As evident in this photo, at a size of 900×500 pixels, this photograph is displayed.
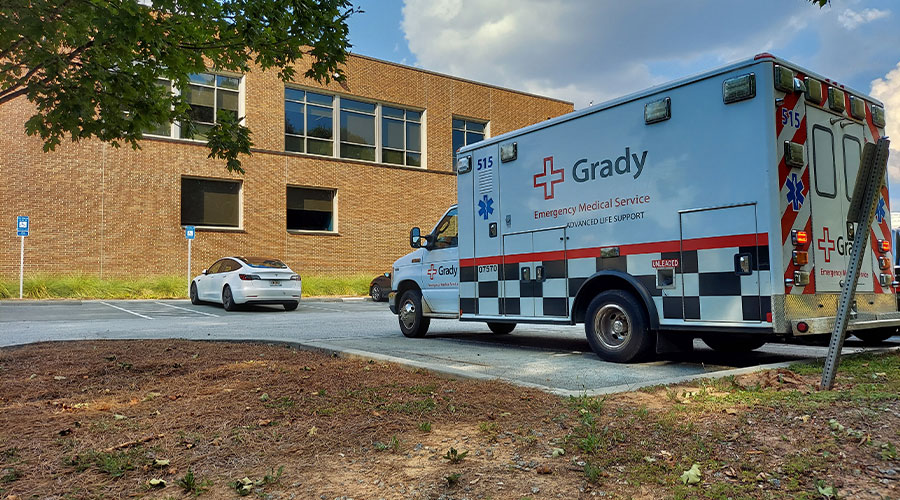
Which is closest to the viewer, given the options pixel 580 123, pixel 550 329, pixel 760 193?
pixel 760 193

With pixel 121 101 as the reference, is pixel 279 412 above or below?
below

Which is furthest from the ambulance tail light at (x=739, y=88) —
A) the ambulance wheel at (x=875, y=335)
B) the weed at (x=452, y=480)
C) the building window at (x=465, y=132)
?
the building window at (x=465, y=132)

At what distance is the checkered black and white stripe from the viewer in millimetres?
5949

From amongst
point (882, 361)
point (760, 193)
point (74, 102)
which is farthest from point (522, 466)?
point (882, 361)

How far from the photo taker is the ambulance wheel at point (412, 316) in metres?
10.3

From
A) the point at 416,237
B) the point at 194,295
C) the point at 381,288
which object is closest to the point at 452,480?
the point at 416,237

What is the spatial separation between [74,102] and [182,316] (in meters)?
10.5

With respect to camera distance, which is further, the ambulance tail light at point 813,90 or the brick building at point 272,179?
the brick building at point 272,179

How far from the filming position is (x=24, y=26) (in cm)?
Answer: 411

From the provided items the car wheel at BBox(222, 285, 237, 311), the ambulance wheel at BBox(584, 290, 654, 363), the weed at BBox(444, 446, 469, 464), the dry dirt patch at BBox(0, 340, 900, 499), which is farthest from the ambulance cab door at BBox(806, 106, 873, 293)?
the car wheel at BBox(222, 285, 237, 311)

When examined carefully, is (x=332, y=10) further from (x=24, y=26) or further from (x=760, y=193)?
(x=760, y=193)

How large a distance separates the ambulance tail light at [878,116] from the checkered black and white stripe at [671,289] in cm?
274

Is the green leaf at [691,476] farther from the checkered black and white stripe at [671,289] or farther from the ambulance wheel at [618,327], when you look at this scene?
the ambulance wheel at [618,327]

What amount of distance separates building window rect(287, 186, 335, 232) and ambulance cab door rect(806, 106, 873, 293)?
21.0 m
